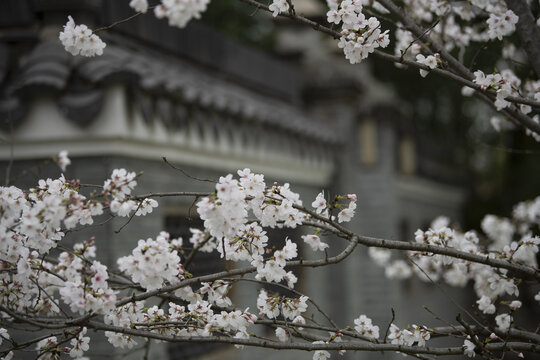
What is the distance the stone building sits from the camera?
5.35 m

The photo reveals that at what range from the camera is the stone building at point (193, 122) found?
5348 millimetres

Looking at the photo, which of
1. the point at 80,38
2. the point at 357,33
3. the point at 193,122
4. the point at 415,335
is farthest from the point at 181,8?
the point at 193,122

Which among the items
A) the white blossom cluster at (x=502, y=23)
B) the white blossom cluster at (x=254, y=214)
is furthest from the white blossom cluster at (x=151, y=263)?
the white blossom cluster at (x=502, y=23)

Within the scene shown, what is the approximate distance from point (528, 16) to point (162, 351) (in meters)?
3.85

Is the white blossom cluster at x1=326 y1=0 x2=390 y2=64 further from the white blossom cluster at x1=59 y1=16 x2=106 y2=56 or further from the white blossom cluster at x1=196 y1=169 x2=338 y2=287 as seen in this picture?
the white blossom cluster at x1=59 y1=16 x2=106 y2=56

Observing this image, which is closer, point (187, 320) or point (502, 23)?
point (187, 320)

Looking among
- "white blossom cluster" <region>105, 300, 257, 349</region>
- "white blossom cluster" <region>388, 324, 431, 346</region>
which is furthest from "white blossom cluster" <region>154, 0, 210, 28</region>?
"white blossom cluster" <region>388, 324, 431, 346</region>

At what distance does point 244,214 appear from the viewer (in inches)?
108

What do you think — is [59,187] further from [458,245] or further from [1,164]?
[1,164]

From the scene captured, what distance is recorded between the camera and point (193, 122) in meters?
6.52

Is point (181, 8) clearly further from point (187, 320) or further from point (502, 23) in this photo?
point (502, 23)

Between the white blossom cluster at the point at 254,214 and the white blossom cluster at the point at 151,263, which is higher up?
the white blossom cluster at the point at 254,214

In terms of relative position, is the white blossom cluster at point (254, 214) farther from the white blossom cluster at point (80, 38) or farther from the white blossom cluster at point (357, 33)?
the white blossom cluster at point (80, 38)

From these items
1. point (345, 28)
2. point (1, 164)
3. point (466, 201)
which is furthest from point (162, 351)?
point (466, 201)
